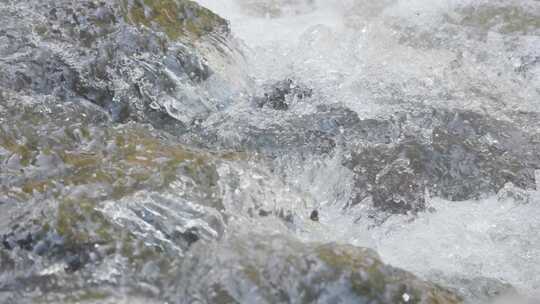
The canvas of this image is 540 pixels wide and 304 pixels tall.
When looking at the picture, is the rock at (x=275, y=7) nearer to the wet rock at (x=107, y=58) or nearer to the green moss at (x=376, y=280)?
the wet rock at (x=107, y=58)

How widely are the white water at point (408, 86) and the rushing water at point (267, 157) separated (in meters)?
0.02

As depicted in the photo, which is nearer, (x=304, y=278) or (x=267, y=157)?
(x=304, y=278)

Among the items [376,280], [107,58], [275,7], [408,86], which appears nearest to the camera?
[376,280]

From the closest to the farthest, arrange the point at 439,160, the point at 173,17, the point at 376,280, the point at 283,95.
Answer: the point at 376,280 → the point at 439,160 → the point at 283,95 → the point at 173,17

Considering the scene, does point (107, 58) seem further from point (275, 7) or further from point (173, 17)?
point (275, 7)

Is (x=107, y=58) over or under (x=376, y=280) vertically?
over

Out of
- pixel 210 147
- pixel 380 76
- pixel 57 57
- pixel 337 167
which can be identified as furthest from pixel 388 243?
pixel 57 57

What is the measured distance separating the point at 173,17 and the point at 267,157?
1800mm

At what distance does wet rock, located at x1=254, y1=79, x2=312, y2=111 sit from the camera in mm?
6027

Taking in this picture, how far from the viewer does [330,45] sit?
284 inches

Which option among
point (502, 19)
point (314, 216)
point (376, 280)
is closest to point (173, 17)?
point (314, 216)

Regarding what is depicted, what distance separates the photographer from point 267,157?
536 cm

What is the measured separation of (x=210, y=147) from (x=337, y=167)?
104 centimetres

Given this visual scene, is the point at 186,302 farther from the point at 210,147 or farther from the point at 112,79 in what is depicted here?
the point at 112,79
